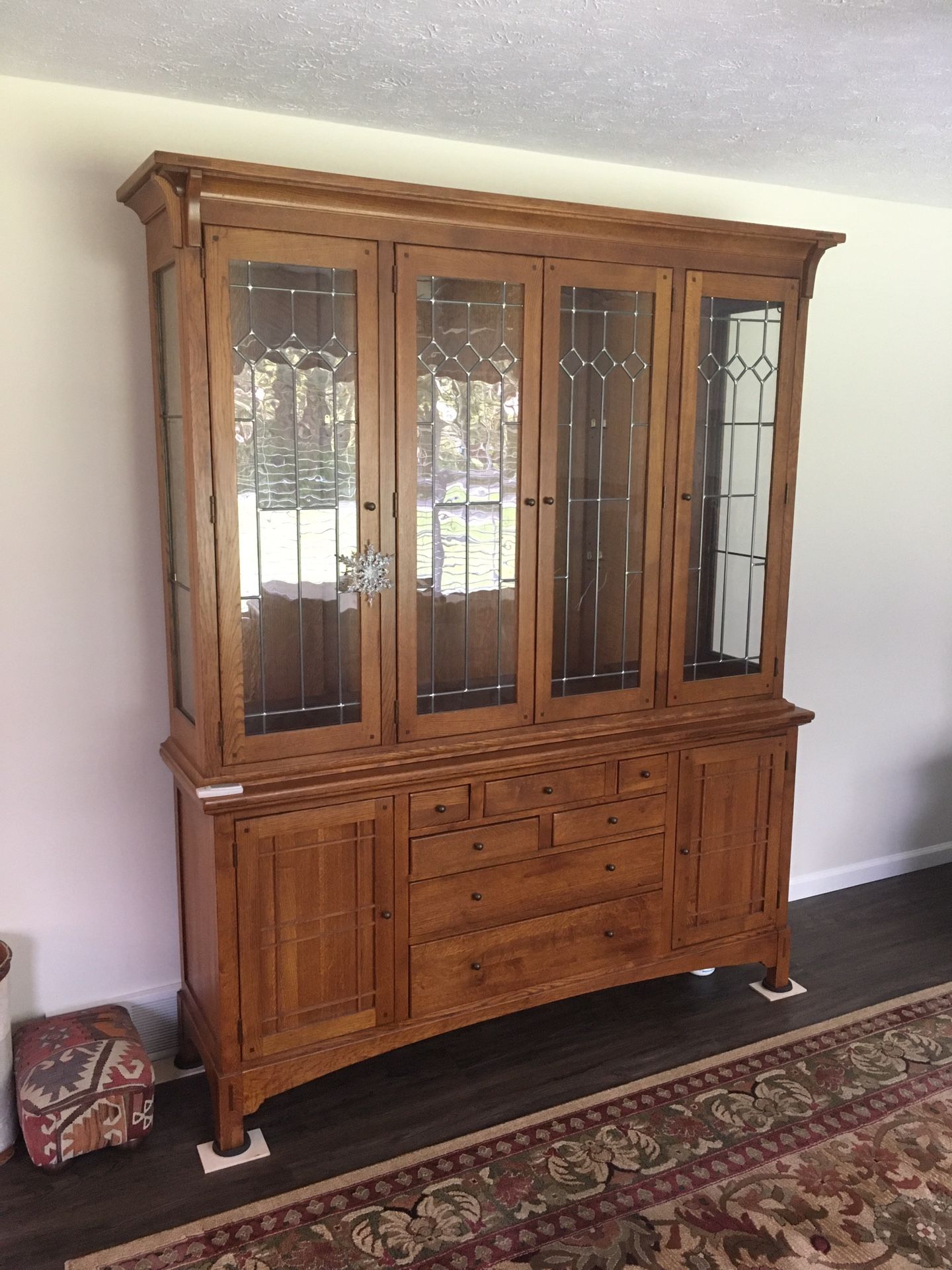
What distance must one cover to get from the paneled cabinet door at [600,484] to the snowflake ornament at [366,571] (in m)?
0.44

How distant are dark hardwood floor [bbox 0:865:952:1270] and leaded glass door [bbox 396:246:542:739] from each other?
3.09 ft

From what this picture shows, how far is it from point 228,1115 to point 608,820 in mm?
1185

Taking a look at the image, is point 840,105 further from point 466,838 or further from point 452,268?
point 466,838

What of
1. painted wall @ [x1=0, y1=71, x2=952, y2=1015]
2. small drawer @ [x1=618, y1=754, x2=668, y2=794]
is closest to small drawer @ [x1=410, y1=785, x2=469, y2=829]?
small drawer @ [x1=618, y1=754, x2=668, y2=794]

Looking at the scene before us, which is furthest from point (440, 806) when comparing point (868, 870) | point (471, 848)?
point (868, 870)

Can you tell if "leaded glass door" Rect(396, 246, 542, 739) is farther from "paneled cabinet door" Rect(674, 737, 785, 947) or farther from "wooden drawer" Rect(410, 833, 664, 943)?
"paneled cabinet door" Rect(674, 737, 785, 947)

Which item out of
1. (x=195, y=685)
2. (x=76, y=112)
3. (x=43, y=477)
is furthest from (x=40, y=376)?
(x=195, y=685)

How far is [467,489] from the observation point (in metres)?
2.53

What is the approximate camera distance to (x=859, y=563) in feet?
12.1

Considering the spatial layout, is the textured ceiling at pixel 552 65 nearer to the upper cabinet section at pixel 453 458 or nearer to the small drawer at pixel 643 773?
the upper cabinet section at pixel 453 458

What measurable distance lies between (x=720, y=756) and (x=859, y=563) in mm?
1171

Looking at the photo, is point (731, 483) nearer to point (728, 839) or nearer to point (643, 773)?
point (643, 773)

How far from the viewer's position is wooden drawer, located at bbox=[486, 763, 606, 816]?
263 cm

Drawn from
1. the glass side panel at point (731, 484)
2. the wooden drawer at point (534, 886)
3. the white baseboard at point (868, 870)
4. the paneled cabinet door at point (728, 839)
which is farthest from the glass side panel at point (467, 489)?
the white baseboard at point (868, 870)
